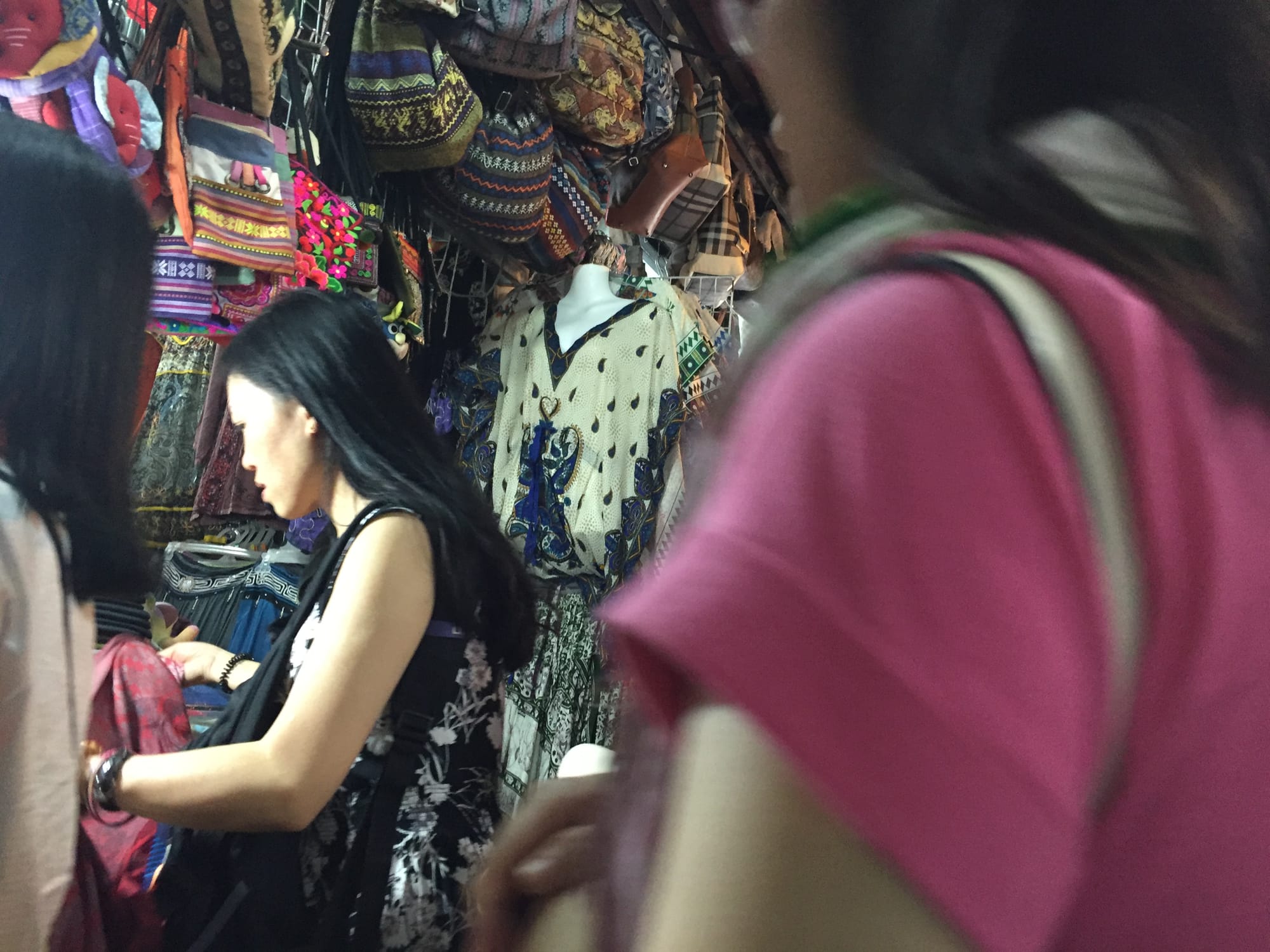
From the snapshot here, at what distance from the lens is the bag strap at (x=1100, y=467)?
0.74 feet

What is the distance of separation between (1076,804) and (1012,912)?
29mm

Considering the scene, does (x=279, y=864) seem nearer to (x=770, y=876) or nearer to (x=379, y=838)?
(x=379, y=838)

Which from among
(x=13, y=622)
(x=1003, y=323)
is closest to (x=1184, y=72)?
(x=1003, y=323)

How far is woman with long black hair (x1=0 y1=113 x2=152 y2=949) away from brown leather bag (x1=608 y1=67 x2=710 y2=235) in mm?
2158

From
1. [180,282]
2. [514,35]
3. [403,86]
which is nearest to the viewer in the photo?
[180,282]

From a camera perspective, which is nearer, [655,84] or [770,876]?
[770,876]

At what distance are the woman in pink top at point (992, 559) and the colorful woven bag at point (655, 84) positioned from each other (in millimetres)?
2563

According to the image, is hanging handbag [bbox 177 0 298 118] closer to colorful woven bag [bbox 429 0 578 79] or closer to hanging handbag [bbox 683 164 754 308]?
colorful woven bag [bbox 429 0 578 79]

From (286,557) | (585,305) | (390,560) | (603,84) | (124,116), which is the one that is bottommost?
(286,557)

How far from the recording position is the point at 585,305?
2.55 metres

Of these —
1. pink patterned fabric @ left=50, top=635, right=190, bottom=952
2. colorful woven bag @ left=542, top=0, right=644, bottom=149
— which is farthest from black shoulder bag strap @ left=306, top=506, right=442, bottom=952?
colorful woven bag @ left=542, top=0, right=644, bottom=149

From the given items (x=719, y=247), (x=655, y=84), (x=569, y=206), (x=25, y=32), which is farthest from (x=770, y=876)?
(x=719, y=247)

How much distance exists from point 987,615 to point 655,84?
2738mm

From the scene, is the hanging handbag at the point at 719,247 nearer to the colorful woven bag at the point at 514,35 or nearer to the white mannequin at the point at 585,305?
the white mannequin at the point at 585,305
